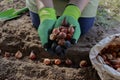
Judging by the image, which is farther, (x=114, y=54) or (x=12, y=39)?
(x=12, y=39)

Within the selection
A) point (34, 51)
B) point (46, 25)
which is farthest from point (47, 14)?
point (34, 51)

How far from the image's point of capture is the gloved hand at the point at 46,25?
4.93 feet

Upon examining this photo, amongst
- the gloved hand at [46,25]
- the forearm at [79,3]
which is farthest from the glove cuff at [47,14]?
the forearm at [79,3]

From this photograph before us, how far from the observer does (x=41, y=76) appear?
1638 millimetres

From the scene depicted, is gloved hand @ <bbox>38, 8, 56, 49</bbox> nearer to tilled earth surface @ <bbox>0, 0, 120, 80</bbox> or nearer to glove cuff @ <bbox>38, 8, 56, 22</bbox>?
glove cuff @ <bbox>38, 8, 56, 22</bbox>

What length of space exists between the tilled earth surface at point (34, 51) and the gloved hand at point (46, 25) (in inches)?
8.7

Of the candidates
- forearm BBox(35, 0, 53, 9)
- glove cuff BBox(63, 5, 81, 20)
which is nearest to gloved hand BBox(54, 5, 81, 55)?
glove cuff BBox(63, 5, 81, 20)

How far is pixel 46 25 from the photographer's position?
1545mm

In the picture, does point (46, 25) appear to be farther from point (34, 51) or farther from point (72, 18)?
point (34, 51)

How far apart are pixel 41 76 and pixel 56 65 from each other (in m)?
0.15

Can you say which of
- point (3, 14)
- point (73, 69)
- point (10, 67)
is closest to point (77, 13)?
point (73, 69)

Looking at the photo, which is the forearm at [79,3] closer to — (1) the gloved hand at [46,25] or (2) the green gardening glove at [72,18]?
(2) the green gardening glove at [72,18]

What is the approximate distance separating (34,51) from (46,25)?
325mm

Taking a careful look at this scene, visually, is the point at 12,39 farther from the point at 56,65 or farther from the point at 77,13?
the point at 77,13
